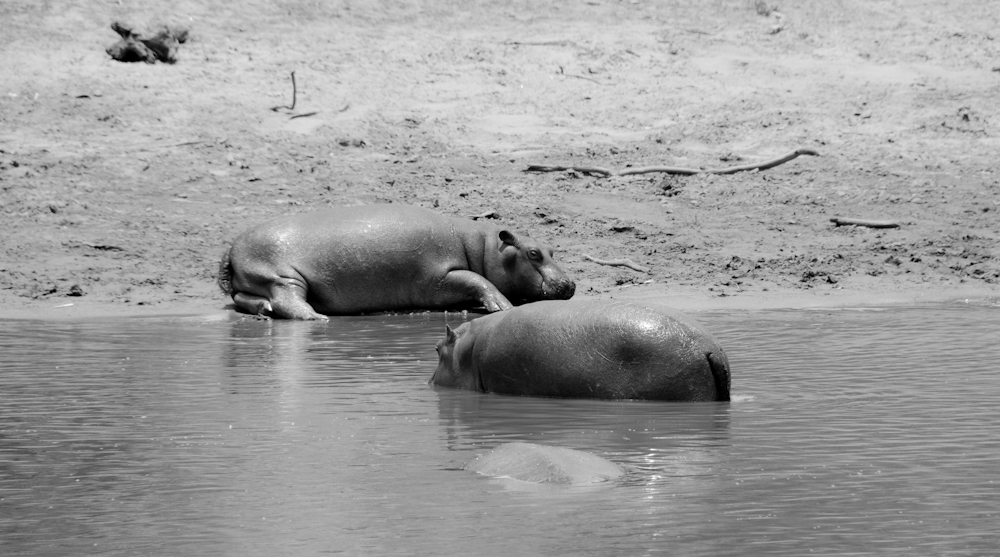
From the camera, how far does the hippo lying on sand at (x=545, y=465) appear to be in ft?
18.4

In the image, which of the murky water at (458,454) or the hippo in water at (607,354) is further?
the hippo in water at (607,354)

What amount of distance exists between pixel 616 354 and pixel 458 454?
124 cm

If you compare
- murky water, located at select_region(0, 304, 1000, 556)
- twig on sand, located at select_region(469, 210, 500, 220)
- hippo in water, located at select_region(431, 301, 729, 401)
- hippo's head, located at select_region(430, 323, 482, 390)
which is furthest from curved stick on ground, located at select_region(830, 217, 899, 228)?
hippo in water, located at select_region(431, 301, 729, 401)

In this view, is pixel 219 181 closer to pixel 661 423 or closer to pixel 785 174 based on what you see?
pixel 785 174

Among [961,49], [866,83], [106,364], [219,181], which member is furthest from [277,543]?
[961,49]

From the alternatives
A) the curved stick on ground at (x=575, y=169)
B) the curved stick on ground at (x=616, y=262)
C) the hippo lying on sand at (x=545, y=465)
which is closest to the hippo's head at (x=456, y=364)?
the hippo lying on sand at (x=545, y=465)

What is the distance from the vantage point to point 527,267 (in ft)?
38.9

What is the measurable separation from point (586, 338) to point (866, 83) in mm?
10493

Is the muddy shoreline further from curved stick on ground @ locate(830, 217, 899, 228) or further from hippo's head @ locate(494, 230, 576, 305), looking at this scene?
hippo's head @ locate(494, 230, 576, 305)

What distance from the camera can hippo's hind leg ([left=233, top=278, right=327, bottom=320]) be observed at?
11031mm

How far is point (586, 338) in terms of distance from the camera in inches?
283

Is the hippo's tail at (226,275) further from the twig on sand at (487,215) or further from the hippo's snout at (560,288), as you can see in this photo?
the twig on sand at (487,215)

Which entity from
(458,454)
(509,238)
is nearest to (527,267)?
(509,238)

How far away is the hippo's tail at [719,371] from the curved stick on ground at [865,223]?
6620mm
